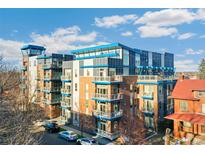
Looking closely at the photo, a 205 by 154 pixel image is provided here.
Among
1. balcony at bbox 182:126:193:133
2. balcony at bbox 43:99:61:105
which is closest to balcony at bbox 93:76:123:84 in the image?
balcony at bbox 182:126:193:133

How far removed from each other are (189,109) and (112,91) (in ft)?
11.5

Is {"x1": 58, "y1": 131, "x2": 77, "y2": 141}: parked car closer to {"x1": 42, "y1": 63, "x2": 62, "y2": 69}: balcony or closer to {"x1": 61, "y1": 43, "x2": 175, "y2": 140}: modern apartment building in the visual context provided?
{"x1": 61, "y1": 43, "x2": 175, "y2": 140}: modern apartment building

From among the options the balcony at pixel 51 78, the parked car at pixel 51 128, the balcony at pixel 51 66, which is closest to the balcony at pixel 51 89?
the balcony at pixel 51 78

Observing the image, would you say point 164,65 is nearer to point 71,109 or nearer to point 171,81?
point 171,81

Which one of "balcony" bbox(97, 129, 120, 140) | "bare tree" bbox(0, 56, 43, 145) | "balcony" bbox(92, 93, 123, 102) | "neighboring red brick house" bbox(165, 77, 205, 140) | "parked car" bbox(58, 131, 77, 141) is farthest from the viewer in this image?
"balcony" bbox(92, 93, 123, 102)

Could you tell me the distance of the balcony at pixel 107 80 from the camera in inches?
A: 356

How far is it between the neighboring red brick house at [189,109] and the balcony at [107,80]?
271cm

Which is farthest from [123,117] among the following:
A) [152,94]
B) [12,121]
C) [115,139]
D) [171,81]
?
[12,121]

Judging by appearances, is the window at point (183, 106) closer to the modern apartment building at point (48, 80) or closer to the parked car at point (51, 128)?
the parked car at point (51, 128)

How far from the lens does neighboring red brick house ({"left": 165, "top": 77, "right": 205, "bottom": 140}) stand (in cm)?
805

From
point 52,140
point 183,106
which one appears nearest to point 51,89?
point 52,140
